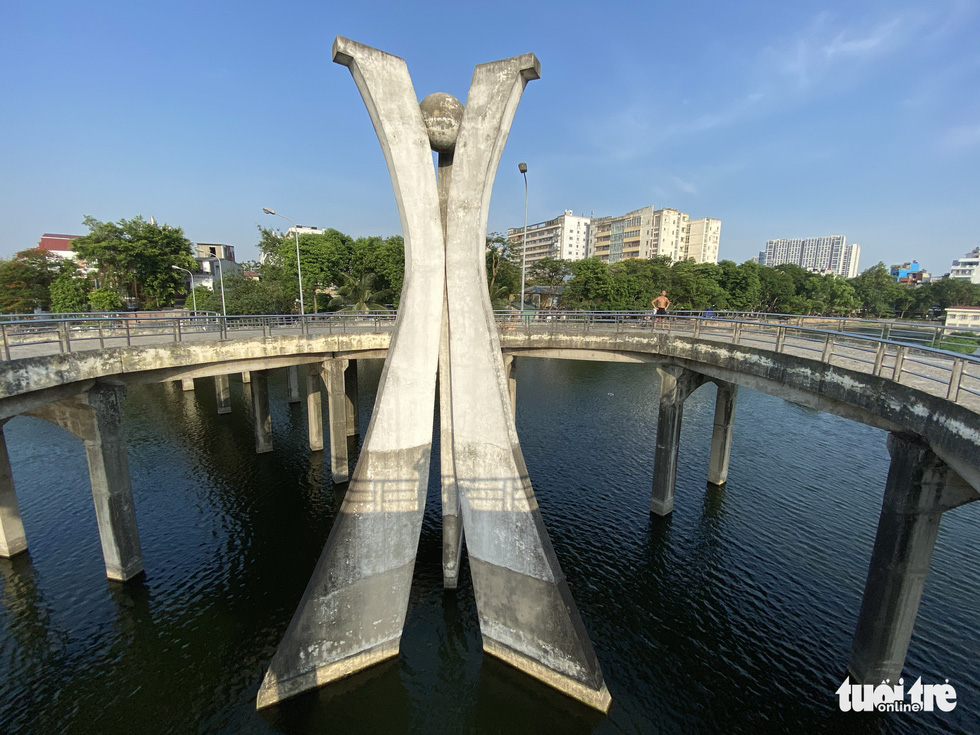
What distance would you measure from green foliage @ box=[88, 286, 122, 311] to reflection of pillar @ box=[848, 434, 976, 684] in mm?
55954

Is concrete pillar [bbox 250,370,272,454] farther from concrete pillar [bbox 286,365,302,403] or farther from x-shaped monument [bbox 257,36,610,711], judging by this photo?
x-shaped monument [bbox 257,36,610,711]

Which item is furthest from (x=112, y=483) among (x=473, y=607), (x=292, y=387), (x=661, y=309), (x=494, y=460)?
(x=661, y=309)

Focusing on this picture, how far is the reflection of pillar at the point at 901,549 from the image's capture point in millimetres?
7699

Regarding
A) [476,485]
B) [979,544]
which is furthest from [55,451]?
[979,544]

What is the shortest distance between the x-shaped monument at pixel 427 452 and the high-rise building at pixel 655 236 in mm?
99741

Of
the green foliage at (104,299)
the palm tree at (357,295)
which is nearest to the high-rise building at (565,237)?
the palm tree at (357,295)

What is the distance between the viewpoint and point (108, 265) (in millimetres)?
44094

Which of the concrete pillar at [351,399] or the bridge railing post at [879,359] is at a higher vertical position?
the bridge railing post at [879,359]

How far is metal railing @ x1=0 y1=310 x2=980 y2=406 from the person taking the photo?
817 cm

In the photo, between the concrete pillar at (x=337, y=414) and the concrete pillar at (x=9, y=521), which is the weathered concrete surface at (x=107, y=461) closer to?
the concrete pillar at (x=9, y=521)

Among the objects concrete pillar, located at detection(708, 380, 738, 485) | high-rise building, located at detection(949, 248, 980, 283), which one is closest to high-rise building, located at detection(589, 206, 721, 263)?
concrete pillar, located at detection(708, 380, 738, 485)

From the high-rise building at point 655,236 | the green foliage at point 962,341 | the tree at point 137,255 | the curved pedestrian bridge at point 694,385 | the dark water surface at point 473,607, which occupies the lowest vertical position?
the dark water surface at point 473,607

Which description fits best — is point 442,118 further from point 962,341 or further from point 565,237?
point 565,237

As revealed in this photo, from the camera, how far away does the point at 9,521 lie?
13078 millimetres
